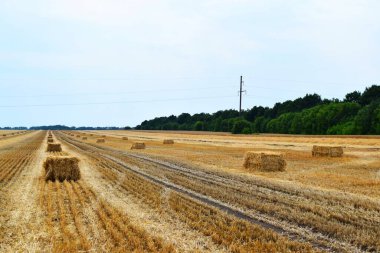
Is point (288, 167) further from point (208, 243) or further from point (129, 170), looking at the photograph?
point (208, 243)

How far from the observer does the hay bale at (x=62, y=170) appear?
62.8ft

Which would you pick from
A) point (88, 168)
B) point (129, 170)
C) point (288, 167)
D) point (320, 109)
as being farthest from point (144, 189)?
point (320, 109)

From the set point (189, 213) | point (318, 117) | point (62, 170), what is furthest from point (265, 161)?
point (318, 117)

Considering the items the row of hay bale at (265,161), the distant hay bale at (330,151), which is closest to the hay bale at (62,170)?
the row of hay bale at (265,161)

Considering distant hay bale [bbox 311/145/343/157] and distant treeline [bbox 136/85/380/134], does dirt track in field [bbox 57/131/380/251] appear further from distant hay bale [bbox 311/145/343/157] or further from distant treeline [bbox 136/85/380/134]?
distant treeline [bbox 136/85/380/134]

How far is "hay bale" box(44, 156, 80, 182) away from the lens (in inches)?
754

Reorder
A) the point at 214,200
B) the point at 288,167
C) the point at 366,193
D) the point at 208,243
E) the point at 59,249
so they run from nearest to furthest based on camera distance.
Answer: the point at 59,249
the point at 208,243
the point at 214,200
the point at 366,193
the point at 288,167

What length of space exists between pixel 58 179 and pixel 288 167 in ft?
44.2

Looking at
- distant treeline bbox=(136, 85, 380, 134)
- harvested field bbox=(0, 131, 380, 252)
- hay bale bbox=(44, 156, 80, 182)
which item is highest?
distant treeline bbox=(136, 85, 380, 134)

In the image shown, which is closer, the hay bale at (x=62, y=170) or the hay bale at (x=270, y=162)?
the hay bale at (x=62, y=170)

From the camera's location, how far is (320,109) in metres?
93.8

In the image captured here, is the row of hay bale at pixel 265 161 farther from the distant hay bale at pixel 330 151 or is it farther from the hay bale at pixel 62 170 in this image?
the distant hay bale at pixel 330 151

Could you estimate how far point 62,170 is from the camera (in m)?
19.1

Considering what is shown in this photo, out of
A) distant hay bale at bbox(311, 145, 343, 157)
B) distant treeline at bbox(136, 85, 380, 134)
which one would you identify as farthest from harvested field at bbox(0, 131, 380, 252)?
distant treeline at bbox(136, 85, 380, 134)
